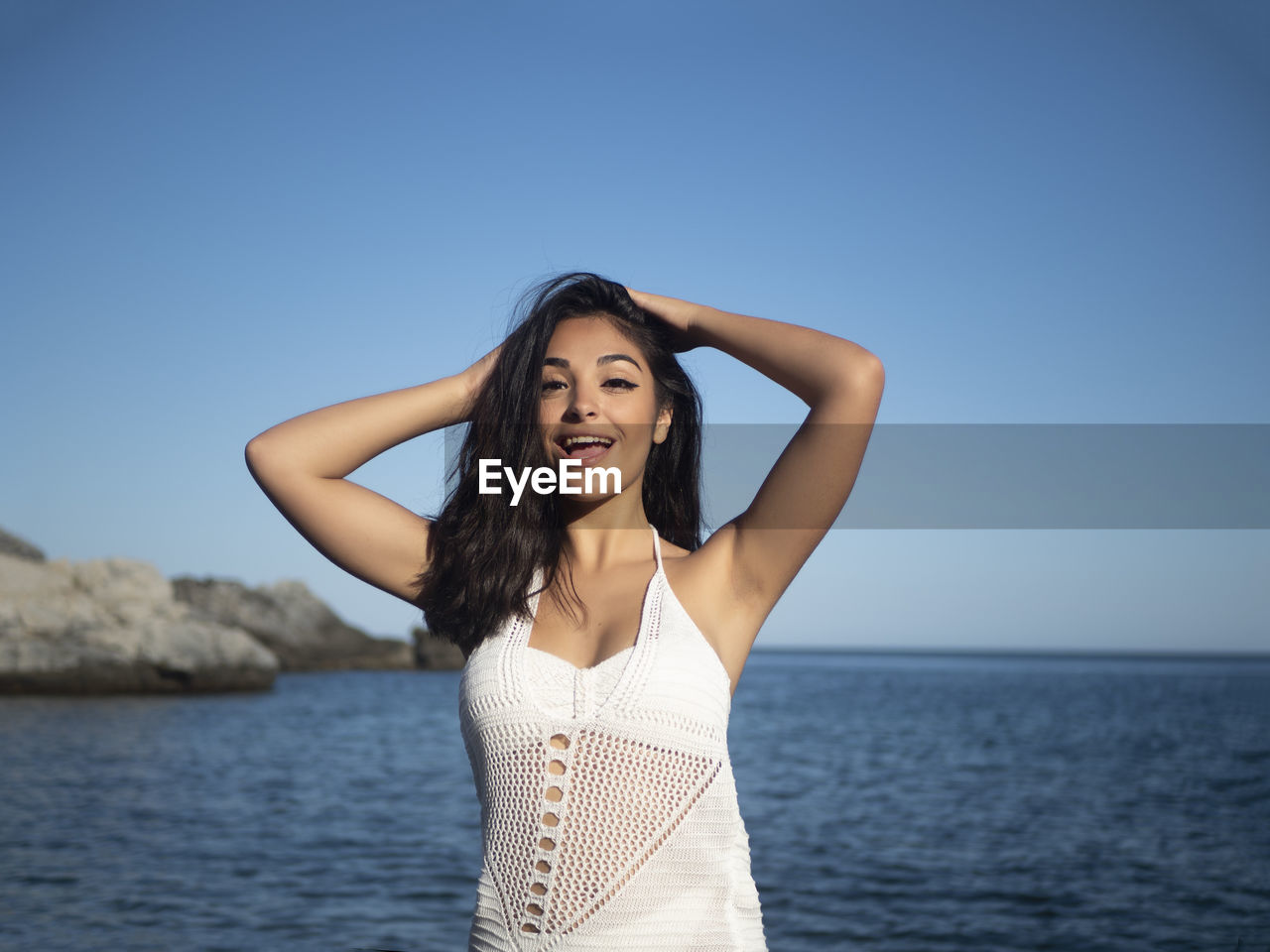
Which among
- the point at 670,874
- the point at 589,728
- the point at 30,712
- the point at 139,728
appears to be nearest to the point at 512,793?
the point at 589,728

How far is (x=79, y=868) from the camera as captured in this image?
1052 cm

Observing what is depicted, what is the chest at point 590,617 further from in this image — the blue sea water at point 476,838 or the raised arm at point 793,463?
the blue sea water at point 476,838

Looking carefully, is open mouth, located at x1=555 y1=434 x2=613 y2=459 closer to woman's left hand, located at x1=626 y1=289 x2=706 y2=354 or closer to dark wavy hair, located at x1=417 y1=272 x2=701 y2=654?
dark wavy hair, located at x1=417 y1=272 x2=701 y2=654

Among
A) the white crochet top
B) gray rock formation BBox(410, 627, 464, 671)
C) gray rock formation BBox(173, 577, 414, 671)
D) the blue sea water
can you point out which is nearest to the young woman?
the white crochet top

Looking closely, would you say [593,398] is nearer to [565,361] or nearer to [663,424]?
[565,361]

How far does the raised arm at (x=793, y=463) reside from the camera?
77.0 inches

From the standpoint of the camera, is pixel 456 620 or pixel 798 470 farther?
pixel 456 620

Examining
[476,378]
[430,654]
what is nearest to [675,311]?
[476,378]

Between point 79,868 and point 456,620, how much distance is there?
10718 millimetres

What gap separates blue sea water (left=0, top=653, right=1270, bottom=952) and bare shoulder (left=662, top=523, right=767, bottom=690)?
736cm

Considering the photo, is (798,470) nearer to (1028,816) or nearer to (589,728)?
(589,728)

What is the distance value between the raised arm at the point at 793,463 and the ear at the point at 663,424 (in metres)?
0.26

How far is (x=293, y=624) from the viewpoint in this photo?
54.3 metres

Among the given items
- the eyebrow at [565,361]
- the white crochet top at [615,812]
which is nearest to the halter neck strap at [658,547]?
the white crochet top at [615,812]
